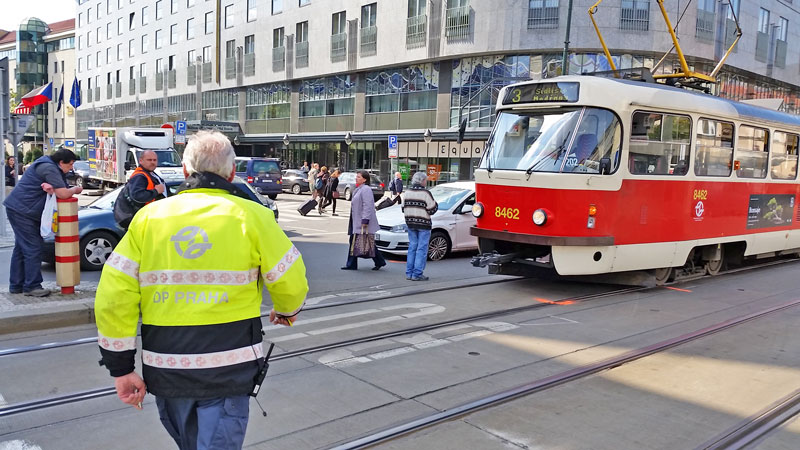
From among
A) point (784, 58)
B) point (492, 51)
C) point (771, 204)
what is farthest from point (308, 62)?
point (771, 204)

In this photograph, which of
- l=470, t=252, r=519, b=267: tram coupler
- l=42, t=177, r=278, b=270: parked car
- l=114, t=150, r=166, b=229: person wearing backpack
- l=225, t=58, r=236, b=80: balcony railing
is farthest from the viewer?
l=225, t=58, r=236, b=80: balcony railing

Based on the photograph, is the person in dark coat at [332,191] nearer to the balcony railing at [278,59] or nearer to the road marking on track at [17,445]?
the road marking on track at [17,445]

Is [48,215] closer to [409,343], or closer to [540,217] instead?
[409,343]

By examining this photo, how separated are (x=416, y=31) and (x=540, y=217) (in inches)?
1219

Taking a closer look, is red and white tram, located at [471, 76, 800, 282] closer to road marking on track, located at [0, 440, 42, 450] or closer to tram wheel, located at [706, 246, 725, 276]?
tram wheel, located at [706, 246, 725, 276]

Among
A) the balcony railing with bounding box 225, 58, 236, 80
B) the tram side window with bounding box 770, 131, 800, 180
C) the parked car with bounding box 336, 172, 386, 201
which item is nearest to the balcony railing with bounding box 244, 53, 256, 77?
the balcony railing with bounding box 225, 58, 236, 80

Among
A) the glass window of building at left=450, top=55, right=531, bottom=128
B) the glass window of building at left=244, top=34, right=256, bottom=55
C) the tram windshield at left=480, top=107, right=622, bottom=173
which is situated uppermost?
the glass window of building at left=244, top=34, right=256, bottom=55

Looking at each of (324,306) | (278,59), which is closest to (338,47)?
(278,59)

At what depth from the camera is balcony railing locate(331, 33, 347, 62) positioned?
140ft

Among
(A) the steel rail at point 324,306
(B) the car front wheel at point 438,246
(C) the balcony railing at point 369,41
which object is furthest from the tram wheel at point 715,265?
(C) the balcony railing at point 369,41

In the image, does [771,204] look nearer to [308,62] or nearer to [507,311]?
[507,311]

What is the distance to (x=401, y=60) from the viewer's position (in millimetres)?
38500

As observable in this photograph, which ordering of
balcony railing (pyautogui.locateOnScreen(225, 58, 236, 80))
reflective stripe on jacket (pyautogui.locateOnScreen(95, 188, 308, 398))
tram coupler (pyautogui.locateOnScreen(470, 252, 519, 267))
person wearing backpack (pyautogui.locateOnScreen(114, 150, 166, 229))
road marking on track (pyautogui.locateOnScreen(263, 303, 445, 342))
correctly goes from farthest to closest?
balcony railing (pyautogui.locateOnScreen(225, 58, 236, 80)) < tram coupler (pyautogui.locateOnScreen(470, 252, 519, 267)) < person wearing backpack (pyautogui.locateOnScreen(114, 150, 166, 229)) < road marking on track (pyautogui.locateOnScreen(263, 303, 445, 342)) < reflective stripe on jacket (pyautogui.locateOnScreen(95, 188, 308, 398))

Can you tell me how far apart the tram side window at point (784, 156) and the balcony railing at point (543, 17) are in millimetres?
22062
